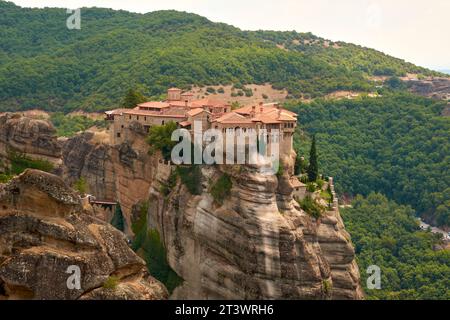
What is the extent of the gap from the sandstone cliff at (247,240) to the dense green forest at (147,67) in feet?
212

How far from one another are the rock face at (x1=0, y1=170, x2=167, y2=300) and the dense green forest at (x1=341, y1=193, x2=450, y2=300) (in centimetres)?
4910

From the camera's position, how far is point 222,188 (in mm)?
60562

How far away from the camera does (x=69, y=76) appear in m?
159

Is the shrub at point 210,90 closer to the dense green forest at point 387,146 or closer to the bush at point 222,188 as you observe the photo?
the dense green forest at point 387,146

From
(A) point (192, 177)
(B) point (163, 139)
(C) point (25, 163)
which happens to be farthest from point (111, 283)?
(B) point (163, 139)

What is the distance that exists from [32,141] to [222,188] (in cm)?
1417

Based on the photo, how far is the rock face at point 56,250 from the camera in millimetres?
37656

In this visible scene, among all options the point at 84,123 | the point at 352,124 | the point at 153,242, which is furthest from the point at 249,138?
the point at 352,124

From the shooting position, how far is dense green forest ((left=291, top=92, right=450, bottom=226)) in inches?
4818

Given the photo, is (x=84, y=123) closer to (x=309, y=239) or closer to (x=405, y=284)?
(x=405, y=284)
